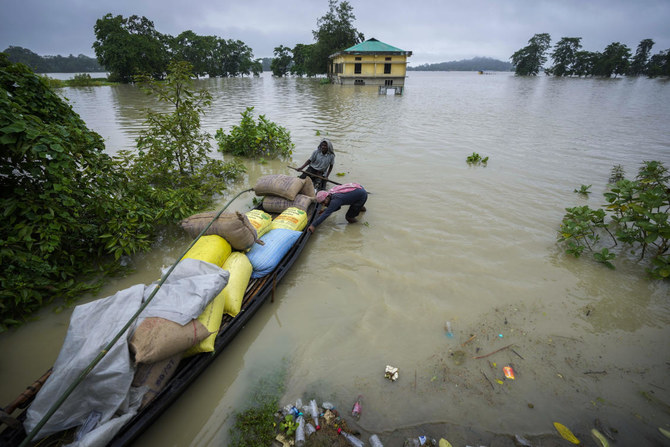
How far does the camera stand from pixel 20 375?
2.70 metres

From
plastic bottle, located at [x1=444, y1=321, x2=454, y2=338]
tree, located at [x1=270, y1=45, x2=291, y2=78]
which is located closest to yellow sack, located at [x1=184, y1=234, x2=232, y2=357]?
plastic bottle, located at [x1=444, y1=321, x2=454, y2=338]

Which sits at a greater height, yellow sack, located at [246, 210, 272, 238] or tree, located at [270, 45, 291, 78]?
tree, located at [270, 45, 291, 78]

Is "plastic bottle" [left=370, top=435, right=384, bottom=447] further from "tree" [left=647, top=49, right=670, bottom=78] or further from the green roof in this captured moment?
"tree" [left=647, top=49, right=670, bottom=78]

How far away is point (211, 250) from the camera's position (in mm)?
3121

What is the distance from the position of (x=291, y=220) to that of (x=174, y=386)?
2628 mm

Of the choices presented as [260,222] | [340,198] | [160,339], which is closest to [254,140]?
[340,198]

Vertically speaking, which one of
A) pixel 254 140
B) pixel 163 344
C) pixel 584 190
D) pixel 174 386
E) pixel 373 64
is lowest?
pixel 174 386

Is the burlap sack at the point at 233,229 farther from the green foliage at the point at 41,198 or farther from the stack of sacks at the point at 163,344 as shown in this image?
the green foliage at the point at 41,198

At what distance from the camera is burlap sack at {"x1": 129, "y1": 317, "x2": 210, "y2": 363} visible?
197cm

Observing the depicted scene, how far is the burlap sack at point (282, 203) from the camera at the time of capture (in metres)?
4.86

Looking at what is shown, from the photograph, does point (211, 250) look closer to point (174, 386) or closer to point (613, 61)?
point (174, 386)

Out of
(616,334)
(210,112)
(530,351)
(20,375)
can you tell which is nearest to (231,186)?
(20,375)

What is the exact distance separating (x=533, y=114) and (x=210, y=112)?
19.5m

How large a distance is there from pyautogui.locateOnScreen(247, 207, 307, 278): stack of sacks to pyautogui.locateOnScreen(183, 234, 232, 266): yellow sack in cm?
39
